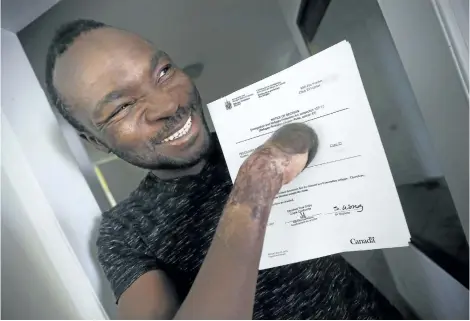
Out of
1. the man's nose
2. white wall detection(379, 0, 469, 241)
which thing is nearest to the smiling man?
the man's nose

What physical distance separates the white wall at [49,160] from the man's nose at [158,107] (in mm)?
218

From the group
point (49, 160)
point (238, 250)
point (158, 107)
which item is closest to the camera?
point (238, 250)

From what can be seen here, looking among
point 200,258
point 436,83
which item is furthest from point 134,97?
point 436,83

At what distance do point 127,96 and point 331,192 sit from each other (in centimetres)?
28

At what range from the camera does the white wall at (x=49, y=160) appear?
0.52 m

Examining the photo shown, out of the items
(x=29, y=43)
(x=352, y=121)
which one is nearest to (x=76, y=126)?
(x=29, y=43)

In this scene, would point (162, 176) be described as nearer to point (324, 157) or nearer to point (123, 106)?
point (123, 106)

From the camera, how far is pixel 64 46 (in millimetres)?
482

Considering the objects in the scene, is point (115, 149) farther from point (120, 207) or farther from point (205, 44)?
point (205, 44)

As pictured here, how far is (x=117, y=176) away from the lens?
0.60m

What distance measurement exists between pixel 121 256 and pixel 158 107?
21 centimetres

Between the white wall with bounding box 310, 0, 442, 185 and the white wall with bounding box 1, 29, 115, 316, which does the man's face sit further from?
the white wall with bounding box 310, 0, 442, 185

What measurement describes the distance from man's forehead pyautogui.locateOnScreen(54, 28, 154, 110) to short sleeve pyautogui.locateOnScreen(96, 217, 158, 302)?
19cm

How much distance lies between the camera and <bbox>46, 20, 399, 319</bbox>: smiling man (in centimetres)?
43
